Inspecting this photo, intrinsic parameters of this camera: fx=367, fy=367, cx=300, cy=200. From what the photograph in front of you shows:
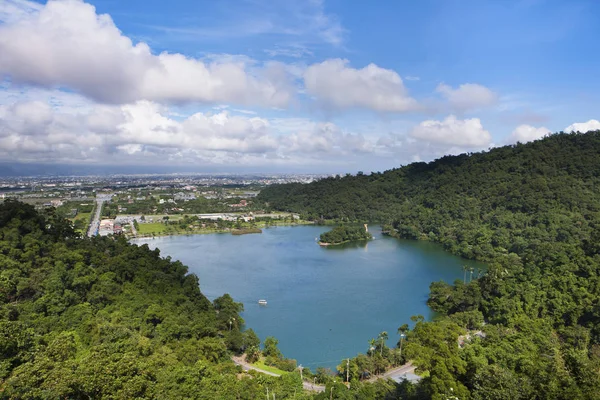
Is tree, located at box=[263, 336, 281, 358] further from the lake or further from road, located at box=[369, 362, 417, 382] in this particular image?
road, located at box=[369, 362, 417, 382]

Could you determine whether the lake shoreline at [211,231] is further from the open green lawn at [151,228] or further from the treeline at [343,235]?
the treeline at [343,235]

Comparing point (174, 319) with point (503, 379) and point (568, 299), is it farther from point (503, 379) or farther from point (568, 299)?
point (568, 299)

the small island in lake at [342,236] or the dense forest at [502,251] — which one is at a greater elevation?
the dense forest at [502,251]

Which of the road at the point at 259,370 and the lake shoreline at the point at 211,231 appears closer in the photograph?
the road at the point at 259,370

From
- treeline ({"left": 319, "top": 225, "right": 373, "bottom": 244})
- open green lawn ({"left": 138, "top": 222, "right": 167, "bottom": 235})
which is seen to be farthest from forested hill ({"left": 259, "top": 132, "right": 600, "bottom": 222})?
open green lawn ({"left": 138, "top": 222, "right": 167, "bottom": 235})

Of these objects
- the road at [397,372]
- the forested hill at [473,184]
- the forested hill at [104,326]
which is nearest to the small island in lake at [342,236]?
the forested hill at [473,184]

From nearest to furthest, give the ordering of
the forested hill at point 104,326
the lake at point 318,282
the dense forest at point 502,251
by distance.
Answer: the forested hill at point 104,326, the dense forest at point 502,251, the lake at point 318,282
